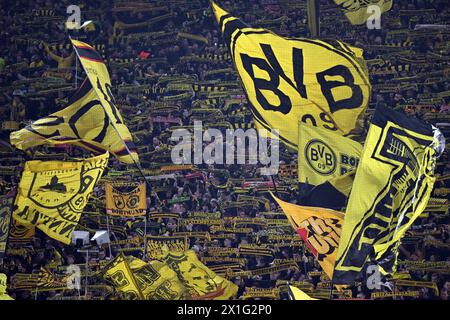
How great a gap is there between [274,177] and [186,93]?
4.86 feet

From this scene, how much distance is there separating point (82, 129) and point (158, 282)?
6.96ft

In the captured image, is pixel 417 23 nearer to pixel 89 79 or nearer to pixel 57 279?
pixel 89 79

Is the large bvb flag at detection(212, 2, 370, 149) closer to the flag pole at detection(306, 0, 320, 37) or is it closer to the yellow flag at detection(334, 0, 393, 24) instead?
the flag pole at detection(306, 0, 320, 37)

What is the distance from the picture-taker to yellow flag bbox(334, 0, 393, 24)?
14.0 metres

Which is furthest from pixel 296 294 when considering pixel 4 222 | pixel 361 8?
pixel 361 8

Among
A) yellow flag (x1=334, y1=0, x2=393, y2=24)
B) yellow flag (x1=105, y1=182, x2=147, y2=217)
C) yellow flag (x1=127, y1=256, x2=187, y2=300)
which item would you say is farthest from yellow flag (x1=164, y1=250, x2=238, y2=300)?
yellow flag (x1=334, y1=0, x2=393, y2=24)

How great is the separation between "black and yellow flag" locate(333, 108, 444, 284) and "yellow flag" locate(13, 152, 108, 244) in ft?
10.1

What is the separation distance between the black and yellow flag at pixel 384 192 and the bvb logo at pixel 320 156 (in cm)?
113

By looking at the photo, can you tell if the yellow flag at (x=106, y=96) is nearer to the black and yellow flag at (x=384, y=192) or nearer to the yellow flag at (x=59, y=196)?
the yellow flag at (x=59, y=196)

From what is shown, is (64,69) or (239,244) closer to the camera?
(239,244)

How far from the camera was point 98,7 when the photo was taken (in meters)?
14.4

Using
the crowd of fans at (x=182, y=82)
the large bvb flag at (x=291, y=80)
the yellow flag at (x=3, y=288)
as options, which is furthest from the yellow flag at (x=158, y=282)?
the large bvb flag at (x=291, y=80)

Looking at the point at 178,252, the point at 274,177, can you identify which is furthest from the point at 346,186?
the point at 178,252
